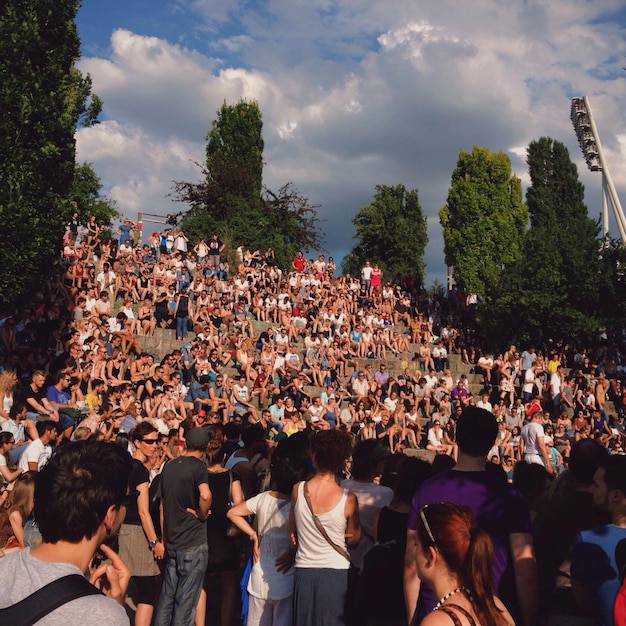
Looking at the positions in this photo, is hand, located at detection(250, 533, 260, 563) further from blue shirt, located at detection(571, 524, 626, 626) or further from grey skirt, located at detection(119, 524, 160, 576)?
blue shirt, located at detection(571, 524, 626, 626)

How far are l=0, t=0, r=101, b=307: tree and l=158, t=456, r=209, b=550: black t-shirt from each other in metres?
9.08

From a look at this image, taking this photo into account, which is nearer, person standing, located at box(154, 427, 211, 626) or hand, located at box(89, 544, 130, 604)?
hand, located at box(89, 544, 130, 604)

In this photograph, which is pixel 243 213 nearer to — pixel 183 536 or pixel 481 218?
pixel 481 218

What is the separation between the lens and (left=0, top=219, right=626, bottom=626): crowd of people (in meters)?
3.26

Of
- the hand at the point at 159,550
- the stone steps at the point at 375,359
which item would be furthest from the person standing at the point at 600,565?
the stone steps at the point at 375,359

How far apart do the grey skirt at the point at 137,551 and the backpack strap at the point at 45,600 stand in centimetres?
436

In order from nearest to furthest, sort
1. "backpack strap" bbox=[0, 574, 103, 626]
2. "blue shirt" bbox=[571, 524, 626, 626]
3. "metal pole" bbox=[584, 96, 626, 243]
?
"backpack strap" bbox=[0, 574, 103, 626], "blue shirt" bbox=[571, 524, 626, 626], "metal pole" bbox=[584, 96, 626, 243]

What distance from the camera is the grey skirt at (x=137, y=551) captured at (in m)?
6.01

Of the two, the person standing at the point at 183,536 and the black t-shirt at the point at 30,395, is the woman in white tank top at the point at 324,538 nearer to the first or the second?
the person standing at the point at 183,536

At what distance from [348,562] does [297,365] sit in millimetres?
14703

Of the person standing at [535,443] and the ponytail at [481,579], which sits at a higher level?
the ponytail at [481,579]

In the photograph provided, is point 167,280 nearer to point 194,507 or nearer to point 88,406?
point 88,406

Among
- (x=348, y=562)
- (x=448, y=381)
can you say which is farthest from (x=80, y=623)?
(x=448, y=381)

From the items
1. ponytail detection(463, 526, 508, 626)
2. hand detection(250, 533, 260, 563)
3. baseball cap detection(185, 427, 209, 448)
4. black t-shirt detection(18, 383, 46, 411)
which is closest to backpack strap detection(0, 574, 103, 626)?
ponytail detection(463, 526, 508, 626)
